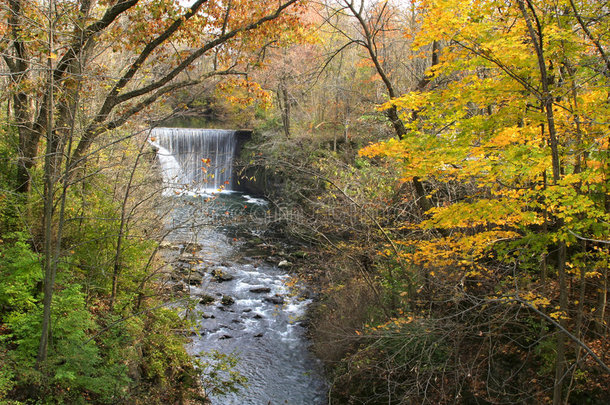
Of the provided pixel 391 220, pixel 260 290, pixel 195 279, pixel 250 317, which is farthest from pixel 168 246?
pixel 391 220

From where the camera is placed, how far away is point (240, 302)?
1239cm

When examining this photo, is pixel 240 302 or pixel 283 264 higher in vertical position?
pixel 283 264

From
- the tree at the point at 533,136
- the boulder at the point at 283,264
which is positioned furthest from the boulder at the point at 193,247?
the boulder at the point at 283,264

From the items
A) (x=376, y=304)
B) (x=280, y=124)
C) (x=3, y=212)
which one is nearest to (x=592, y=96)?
(x=376, y=304)

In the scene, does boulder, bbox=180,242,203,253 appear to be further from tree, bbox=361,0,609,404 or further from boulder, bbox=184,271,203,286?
tree, bbox=361,0,609,404

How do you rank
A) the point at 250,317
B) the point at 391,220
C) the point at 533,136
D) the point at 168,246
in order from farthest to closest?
the point at 250,317 → the point at 391,220 → the point at 168,246 → the point at 533,136

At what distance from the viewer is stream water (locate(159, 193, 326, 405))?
8.32m

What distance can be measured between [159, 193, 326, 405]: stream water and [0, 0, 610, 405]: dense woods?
649mm

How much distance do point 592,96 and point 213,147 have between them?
81.8ft

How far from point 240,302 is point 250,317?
936mm

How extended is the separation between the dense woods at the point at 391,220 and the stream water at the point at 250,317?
65cm

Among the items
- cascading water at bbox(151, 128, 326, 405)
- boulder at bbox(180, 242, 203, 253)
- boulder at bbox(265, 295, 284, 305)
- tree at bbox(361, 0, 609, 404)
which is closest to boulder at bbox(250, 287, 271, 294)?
cascading water at bbox(151, 128, 326, 405)

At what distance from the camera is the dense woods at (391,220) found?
15.4 feet

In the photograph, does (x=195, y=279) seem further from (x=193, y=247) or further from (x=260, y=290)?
(x=193, y=247)
